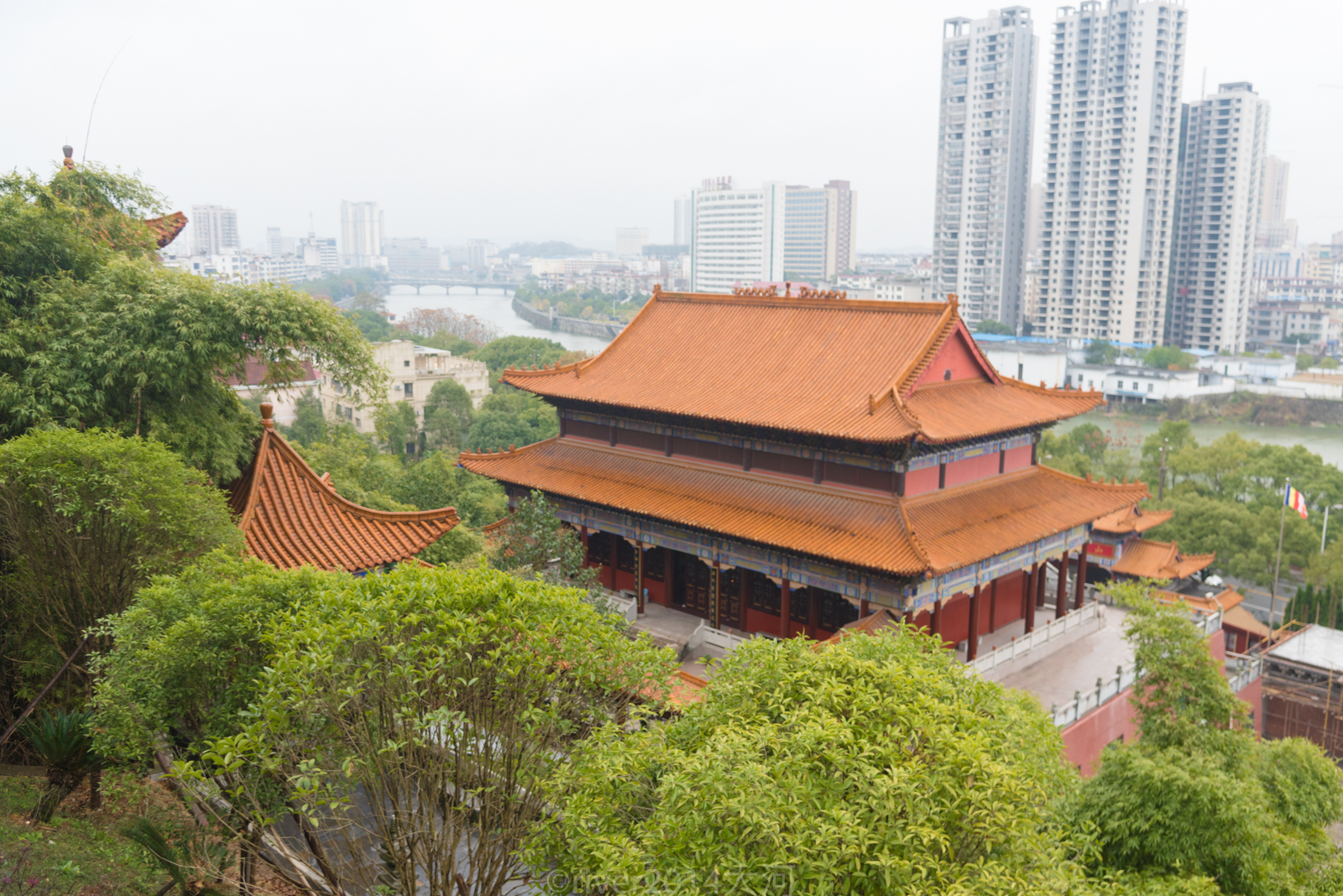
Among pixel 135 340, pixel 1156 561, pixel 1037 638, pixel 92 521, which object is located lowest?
pixel 1156 561

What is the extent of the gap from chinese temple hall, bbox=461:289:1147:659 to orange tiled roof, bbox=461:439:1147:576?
0.05m

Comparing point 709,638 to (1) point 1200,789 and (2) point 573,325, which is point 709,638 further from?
(2) point 573,325

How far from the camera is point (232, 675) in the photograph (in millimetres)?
8711

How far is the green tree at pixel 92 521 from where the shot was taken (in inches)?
403

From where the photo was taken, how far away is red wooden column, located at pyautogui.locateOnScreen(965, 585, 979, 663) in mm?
19891

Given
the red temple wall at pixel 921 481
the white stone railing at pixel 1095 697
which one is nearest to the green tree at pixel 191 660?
the red temple wall at pixel 921 481

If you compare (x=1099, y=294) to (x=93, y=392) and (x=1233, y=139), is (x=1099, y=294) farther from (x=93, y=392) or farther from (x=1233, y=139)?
(x=93, y=392)

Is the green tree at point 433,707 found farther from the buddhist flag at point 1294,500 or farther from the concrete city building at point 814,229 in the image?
the concrete city building at point 814,229

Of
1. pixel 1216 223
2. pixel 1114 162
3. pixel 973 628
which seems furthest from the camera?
pixel 1216 223

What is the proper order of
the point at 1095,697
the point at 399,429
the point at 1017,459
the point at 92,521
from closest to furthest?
the point at 92,521 → the point at 1095,697 → the point at 1017,459 → the point at 399,429

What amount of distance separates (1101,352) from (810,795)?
8415 centimetres

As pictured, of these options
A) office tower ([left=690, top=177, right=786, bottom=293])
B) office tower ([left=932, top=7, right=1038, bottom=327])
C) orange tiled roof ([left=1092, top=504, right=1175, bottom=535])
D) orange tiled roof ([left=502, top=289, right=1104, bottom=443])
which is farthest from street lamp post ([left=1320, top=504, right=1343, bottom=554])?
office tower ([left=690, top=177, right=786, bottom=293])

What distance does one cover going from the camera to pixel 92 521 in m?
10.4

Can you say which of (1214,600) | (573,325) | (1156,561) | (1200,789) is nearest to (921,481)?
(1200,789)
